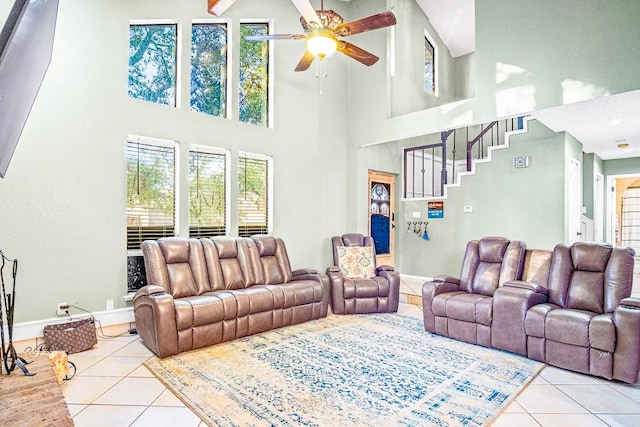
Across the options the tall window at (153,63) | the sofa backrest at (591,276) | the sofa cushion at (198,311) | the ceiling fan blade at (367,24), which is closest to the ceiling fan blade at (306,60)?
the ceiling fan blade at (367,24)

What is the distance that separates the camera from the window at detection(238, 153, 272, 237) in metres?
5.18

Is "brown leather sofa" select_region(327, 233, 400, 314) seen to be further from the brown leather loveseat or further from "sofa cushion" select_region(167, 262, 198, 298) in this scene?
"sofa cushion" select_region(167, 262, 198, 298)

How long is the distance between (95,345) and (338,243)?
3357 mm

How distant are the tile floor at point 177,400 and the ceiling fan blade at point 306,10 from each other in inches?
124

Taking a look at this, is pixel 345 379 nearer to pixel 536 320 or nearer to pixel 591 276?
pixel 536 320

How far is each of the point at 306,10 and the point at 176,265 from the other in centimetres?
291

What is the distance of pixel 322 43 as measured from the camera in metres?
3.35

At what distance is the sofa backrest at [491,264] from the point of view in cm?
404

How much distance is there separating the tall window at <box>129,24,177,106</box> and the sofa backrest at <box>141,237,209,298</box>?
71.5 inches

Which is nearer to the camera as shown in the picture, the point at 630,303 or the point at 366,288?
the point at 630,303

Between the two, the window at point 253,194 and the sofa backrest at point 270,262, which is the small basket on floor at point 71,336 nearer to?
the sofa backrest at point 270,262

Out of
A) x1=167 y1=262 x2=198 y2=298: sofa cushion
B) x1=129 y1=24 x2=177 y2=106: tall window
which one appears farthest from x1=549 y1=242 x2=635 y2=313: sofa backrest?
x1=129 y1=24 x2=177 y2=106: tall window

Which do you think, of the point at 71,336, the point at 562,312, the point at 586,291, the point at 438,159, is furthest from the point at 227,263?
the point at 438,159

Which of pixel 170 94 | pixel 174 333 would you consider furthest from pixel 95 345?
pixel 170 94
